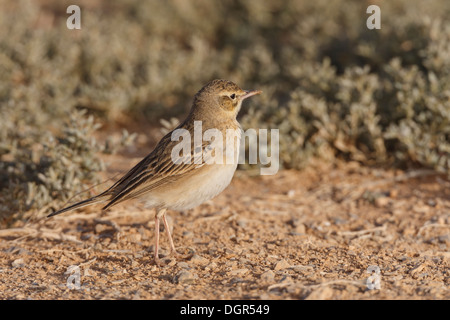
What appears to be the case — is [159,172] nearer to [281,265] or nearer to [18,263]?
[281,265]

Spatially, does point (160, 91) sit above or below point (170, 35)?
below

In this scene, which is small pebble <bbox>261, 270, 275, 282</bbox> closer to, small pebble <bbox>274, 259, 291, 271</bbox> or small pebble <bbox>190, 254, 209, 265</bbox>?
small pebble <bbox>274, 259, 291, 271</bbox>

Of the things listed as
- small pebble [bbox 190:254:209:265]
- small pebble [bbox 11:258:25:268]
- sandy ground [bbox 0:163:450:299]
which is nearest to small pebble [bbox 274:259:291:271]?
sandy ground [bbox 0:163:450:299]

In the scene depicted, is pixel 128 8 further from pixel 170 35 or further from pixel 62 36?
pixel 62 36

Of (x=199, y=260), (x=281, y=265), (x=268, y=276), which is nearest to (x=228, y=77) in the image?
(x=199, y=260)

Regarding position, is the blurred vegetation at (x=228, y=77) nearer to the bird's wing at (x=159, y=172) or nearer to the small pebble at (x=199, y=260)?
the bird's wing at (x=159, y=172)

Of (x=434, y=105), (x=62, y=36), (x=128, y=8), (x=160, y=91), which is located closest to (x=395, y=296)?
(x=434, y=105)
